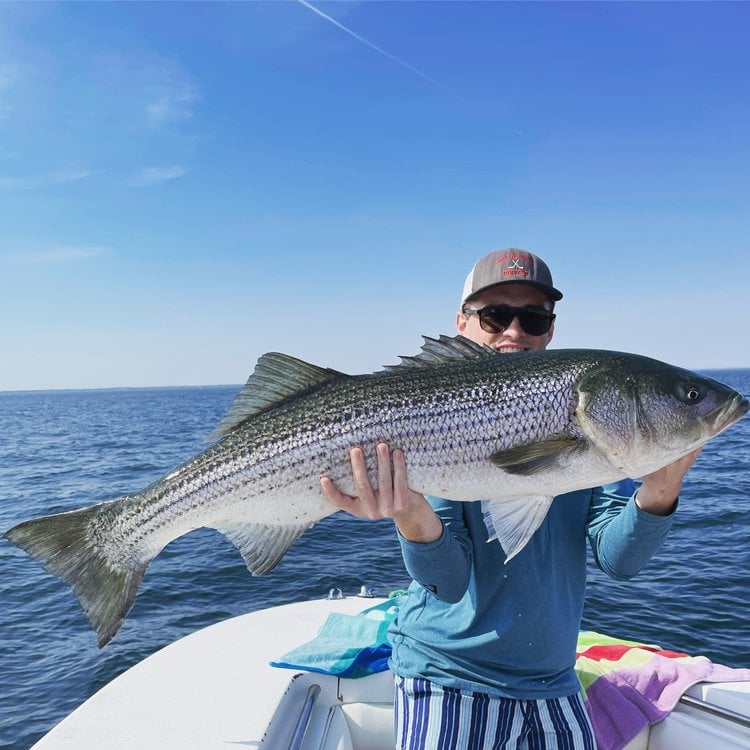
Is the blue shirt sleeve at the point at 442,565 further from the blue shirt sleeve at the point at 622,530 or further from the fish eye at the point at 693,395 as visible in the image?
the fish eye at the point at 693,395

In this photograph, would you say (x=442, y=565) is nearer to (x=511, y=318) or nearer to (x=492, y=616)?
(x=492, y=616)

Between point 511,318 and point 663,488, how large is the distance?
1465 millimetres

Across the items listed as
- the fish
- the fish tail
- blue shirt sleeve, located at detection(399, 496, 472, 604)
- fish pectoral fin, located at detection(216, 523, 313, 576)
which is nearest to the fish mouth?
the fish

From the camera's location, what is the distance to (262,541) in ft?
12.4

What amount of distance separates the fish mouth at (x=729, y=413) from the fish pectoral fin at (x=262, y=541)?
2432 mm

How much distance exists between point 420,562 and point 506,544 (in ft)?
1.56

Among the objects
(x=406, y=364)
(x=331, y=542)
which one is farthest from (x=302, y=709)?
(x=331, y=542)

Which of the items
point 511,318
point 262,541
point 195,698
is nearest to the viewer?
point 262,541

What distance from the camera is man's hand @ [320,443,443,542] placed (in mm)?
3418

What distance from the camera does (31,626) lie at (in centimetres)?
1119

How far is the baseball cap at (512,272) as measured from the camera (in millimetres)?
4043

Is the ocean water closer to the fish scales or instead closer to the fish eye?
the fish scales

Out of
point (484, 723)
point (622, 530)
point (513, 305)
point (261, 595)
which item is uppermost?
point (513, 305)

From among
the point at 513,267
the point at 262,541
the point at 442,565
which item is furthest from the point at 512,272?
the point at 262,541
